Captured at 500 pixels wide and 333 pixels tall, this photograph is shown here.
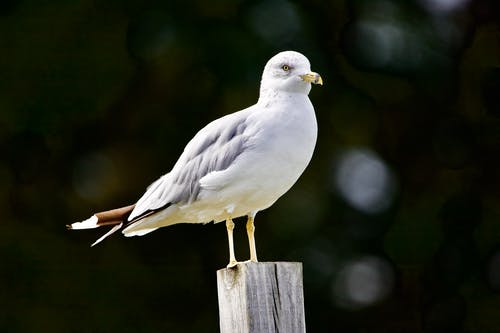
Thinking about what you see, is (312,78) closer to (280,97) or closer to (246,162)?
(280,97)

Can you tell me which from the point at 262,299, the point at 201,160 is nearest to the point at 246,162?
the point at 201,160

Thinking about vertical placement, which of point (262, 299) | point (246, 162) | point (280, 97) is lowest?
point (262, 299)

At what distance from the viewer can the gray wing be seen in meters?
3.83

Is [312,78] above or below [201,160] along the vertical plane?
above

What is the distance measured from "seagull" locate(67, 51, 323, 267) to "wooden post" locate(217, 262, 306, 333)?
59 centimetres

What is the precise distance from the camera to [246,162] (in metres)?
3.73

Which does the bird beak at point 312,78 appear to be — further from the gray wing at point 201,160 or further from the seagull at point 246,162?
the gray wing at point 201,160

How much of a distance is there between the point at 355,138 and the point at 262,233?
110 cm

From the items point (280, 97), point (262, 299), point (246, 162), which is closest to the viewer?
point (262, 299)

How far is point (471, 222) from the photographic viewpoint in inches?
325

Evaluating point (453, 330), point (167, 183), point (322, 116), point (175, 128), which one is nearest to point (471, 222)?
point (453, 330)

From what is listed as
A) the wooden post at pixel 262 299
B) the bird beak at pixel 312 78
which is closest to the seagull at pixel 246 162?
the bird beak at pixel 312 78

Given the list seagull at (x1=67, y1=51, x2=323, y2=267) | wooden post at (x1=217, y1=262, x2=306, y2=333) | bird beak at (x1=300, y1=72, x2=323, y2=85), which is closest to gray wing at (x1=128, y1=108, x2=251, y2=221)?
seagull at (x1=67, y1=51, x2=323, y2=267)

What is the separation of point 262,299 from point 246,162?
847mm
